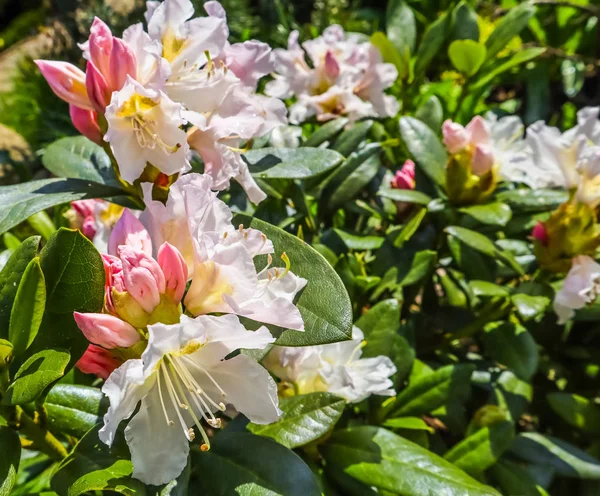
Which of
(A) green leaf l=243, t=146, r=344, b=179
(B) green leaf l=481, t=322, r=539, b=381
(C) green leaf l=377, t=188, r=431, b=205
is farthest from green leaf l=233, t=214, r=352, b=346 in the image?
(B) green leaf l=481, t=322, r=539, b=381

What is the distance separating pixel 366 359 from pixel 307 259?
0.30 metres

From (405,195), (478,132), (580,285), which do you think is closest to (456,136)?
(478,132)

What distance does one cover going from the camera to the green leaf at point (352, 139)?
1.16m

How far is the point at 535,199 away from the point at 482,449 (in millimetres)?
474

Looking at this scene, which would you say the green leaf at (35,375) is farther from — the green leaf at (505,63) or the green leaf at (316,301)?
the green leaf at (505,63)

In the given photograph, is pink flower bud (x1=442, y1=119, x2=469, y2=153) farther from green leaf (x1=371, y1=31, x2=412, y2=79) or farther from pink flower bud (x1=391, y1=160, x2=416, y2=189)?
green leaf (x1=371, y1=31, x2=412, y2=79)

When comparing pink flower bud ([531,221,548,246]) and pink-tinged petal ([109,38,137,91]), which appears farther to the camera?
pink flower bud ([531,221,548,246])

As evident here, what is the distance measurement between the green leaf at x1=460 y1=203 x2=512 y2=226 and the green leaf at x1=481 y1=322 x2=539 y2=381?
0.81 ft

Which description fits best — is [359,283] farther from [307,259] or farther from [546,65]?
[546,65]

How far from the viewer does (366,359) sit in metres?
0.92

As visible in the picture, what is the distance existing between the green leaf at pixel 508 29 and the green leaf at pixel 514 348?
0.76m

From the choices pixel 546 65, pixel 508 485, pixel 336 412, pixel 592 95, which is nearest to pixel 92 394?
pixel 336 412

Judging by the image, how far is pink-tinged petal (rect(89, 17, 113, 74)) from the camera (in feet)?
2.32

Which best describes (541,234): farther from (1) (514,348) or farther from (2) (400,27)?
(2) (400,27)
